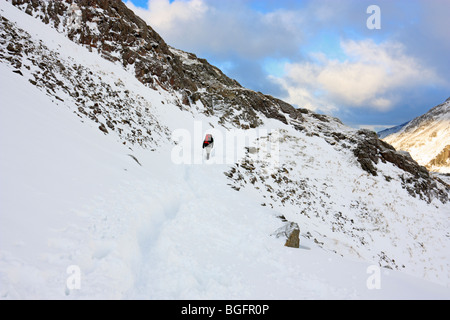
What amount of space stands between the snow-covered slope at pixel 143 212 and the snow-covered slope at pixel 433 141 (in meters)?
98.7

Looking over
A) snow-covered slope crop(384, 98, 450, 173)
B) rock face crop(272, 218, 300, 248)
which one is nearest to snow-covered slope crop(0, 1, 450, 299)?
rock face crop(272, 218, 300, 248)

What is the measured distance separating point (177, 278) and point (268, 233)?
428 cm

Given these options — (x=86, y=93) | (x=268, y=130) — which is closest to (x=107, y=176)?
(x=86, y=93)

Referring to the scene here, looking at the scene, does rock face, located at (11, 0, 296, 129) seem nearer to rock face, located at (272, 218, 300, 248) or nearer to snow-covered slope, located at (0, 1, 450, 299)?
snow-covered slope, located at (0, 1, 450, 299)

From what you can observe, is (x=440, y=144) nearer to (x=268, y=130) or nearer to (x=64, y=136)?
(x=268, y=130)

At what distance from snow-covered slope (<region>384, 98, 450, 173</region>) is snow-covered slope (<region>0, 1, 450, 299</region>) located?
9870 cm

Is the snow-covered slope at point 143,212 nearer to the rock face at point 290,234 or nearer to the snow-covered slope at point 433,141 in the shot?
the rock face at point 290,234

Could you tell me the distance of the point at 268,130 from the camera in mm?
34094

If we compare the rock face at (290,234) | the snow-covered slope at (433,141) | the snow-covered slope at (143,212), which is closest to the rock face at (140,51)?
the snow-covered slope at (143,212)

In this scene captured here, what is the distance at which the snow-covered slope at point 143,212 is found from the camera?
3.85 meters

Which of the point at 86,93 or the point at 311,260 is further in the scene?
the point at 86,93

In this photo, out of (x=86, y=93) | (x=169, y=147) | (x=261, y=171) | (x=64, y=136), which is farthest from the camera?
(x=261, y=171)

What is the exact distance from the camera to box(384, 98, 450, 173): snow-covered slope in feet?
299

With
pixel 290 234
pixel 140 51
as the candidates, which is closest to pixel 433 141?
pixel 140 51
